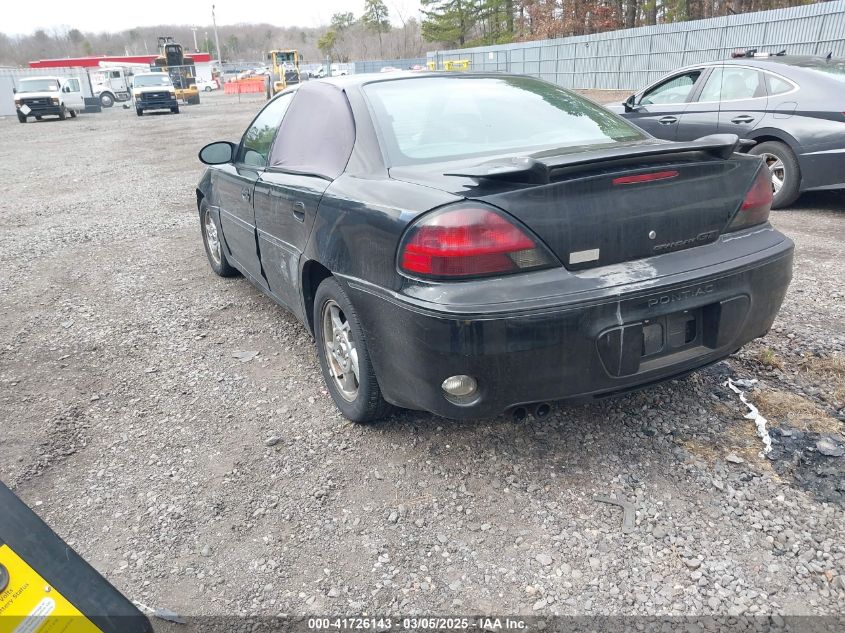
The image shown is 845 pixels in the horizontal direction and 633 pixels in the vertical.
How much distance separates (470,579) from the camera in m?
2.18

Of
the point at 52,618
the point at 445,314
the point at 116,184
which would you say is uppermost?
the point at 445,314

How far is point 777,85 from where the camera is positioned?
6.46 m

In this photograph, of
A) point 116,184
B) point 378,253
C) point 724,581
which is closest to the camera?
point 724,581

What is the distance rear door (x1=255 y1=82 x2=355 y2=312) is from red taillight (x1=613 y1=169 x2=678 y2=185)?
1.27 metres

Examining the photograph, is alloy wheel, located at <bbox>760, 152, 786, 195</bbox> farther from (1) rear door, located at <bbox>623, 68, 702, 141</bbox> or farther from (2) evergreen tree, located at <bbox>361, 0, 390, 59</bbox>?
(2) evergreen tree, located at <bbox>361, 0, 390, 59</bbox>

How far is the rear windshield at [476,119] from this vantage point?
9.59ft

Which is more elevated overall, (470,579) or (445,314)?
(445,314)

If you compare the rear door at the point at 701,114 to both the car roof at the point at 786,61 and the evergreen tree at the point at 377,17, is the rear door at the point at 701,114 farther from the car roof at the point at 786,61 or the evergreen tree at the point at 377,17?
the evergreen tree at the point at 377,17

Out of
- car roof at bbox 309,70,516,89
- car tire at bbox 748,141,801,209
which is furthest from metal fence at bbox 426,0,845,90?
car roof at bbox 309,70,516,89

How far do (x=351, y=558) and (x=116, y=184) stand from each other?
10970mm

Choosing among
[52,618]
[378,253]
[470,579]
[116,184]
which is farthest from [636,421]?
[116,184]

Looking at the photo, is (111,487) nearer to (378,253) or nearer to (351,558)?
(351,558)

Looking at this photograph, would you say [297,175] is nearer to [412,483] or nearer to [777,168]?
[412,483]

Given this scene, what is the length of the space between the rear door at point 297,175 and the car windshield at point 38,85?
102 feet
